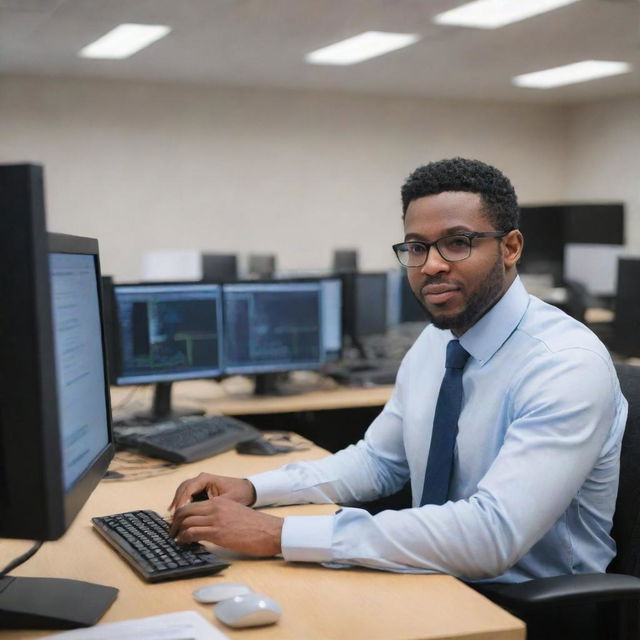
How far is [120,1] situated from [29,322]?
472 centimetres

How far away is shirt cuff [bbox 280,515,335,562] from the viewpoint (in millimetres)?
1422

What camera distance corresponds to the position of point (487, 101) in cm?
953

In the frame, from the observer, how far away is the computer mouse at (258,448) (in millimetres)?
2379

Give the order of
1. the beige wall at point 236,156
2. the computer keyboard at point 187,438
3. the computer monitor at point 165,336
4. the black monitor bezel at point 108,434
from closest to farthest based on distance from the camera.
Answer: the black monitor bezel at point 108,434 → the computer keyboard at point 187,438 → the computer monitor at point 165,336 → the beige wall at point 236,156

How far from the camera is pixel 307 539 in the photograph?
4.68 ft

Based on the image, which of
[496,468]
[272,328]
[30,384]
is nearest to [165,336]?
[272,328]

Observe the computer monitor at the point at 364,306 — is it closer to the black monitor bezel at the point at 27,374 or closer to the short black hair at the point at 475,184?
the short black hair at the point at 475,184

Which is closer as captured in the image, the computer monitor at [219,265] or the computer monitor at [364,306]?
the computer monitor at [364,306]

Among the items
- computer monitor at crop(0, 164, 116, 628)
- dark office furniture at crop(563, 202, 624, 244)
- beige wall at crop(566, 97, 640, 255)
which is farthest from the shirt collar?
beige wall at crop(566, 97, 640, 255)

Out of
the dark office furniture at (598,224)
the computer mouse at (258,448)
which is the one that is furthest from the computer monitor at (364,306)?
the dark office furniture at (598,224)

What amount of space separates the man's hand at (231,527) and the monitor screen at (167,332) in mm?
1507

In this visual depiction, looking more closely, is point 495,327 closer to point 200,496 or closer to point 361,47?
point 200,496

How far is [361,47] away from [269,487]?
18.1 feet

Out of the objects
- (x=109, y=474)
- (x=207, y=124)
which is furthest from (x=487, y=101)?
(x=109, y=474)
